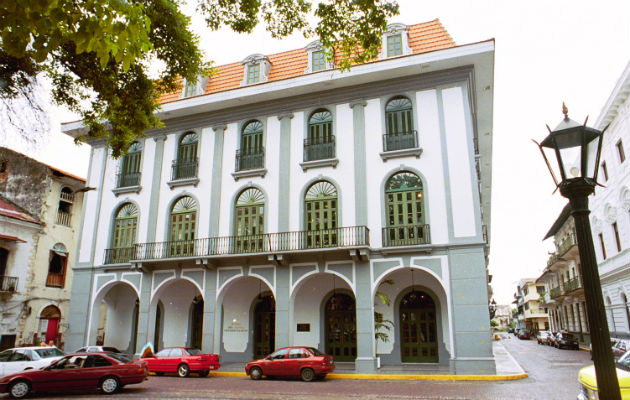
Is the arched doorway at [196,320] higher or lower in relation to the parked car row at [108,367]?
higher

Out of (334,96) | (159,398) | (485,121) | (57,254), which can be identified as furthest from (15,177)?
(485,121)

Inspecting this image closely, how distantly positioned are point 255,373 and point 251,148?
1041cm

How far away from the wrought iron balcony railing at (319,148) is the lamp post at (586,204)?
51.1 feet

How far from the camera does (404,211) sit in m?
18.8

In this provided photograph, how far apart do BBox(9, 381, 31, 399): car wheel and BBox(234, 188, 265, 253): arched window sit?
9403mm

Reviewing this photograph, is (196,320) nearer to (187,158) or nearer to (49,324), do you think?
(187,158)

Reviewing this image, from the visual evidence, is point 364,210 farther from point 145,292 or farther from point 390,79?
point 145,292

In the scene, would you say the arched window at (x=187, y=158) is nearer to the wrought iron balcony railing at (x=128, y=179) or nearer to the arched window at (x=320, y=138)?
the wrought iron balcony railing at (x=128, y=179)

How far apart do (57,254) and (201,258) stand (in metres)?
13.3

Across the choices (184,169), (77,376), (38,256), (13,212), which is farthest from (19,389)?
(13,212)

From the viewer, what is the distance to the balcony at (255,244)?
18953 millimetres

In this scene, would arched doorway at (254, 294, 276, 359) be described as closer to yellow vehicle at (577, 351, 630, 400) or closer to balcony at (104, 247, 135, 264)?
balcony at (104, 247, 135, 264)

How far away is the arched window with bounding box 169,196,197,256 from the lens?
21547 mm

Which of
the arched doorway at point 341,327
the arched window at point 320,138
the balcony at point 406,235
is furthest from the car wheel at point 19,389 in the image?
the arched window at point 320,138
